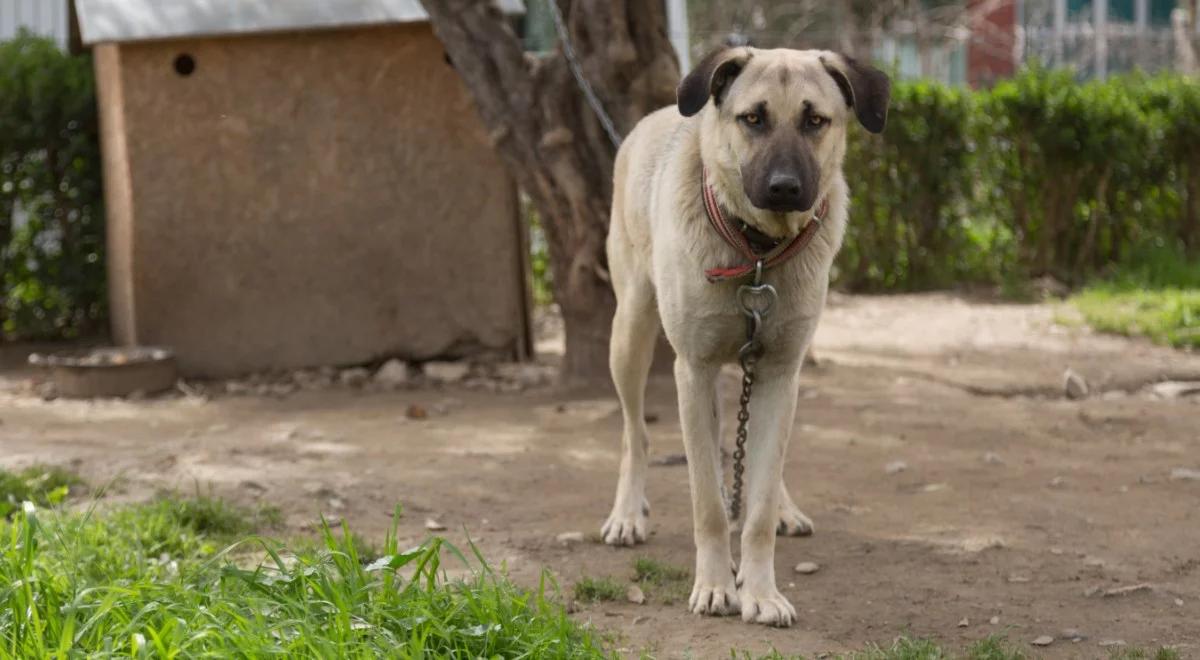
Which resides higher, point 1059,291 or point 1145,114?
point 1145,114

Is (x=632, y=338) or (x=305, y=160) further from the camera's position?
(x=305, y=160)

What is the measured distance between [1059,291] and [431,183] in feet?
17.9

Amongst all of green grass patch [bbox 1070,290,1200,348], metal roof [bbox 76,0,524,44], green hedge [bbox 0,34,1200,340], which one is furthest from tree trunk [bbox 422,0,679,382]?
green hedge [bbox 0,34,1200,340]

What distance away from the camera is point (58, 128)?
358 inches

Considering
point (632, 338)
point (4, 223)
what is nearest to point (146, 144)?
point (4, 223)

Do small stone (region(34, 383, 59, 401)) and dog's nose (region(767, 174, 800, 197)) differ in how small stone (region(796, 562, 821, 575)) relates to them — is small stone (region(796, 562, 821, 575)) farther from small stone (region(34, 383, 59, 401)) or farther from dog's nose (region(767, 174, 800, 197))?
small stone (region(34, 383, 59, 401))

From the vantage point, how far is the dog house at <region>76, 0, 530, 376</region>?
8.16 m

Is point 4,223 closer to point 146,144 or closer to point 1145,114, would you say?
point 146,144

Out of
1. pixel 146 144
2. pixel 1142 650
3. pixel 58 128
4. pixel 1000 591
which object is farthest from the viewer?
pixel 58 128

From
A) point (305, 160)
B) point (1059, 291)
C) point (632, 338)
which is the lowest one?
point (1059, 291)

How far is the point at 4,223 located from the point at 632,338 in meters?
5.85

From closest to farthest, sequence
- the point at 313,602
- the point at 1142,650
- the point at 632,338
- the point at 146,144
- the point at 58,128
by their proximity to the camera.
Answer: the point at 313,602, the point at 1142,650, the point at 632,338, the point at 146,144, the point at 58,128

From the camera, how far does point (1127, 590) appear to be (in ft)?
14.1

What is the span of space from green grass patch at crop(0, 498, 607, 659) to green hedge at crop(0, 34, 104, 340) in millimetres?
5558
